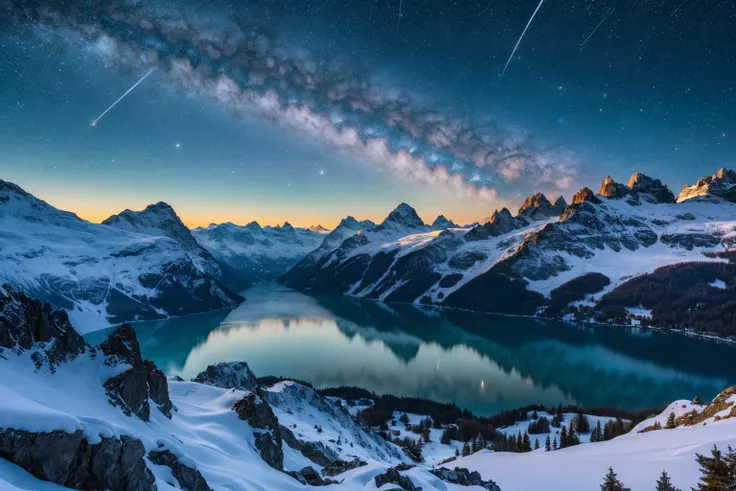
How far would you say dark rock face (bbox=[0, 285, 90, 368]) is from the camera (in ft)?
58.4

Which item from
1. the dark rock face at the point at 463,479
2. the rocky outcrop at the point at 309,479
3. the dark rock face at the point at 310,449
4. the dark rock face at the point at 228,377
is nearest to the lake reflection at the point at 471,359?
the dark rock face at the point at 228,377

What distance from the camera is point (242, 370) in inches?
2266

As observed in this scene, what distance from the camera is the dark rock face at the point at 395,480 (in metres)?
22.1

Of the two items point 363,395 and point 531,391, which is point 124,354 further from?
point 531,391

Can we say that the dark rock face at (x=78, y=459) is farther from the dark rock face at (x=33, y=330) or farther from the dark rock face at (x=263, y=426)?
the dark rock face at (x=263, y=426)

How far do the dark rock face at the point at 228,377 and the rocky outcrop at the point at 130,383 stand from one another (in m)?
28.7

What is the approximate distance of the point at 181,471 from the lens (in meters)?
16.3

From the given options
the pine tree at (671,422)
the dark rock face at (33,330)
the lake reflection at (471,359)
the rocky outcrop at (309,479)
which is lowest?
the lake reflection at (471,359)

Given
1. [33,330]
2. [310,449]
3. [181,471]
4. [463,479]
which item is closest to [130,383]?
[33,330]

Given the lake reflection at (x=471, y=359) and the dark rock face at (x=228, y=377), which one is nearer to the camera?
the dark rock face at (x=228, y=377)

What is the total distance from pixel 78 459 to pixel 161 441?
593 cm

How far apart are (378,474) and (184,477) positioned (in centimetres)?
1122

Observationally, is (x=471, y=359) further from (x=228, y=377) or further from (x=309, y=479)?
(x=309, y=479)

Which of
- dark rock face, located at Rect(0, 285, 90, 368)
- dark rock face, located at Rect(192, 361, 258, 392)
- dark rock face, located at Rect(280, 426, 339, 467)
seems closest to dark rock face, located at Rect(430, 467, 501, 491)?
dark rock face, located at Rect(280, 426, 339, 467)
